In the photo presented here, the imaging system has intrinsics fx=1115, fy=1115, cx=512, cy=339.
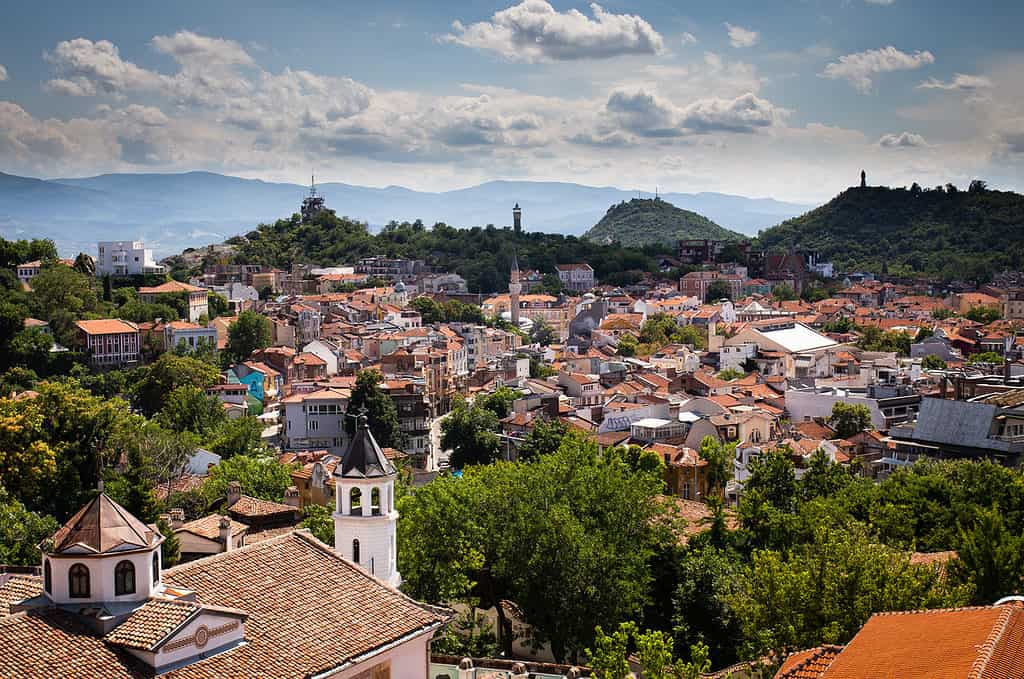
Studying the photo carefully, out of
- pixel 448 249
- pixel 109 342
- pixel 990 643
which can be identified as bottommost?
pixel 109 342

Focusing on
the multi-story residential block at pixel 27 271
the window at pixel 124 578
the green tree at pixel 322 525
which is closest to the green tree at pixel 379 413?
the green tree at pixel 322 525

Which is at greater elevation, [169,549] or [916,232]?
[916,232]

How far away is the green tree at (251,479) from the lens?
86.4 feet

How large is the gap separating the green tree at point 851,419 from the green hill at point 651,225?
103 meters

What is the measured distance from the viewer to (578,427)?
36.4 meters

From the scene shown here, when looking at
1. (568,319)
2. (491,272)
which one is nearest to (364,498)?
(568,319)

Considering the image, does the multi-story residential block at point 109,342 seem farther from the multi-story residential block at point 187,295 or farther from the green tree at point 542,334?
the green tree at point 542,334

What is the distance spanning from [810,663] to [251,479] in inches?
773

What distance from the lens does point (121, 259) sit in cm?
5788

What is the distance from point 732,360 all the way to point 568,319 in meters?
17.6

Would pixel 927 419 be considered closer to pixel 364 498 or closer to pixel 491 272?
pixel 364 498

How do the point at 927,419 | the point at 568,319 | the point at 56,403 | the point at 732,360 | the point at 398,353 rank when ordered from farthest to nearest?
the point at 568,319
the point at 732,360
the point at 398,353
the point at 927,419
the point at 56,403

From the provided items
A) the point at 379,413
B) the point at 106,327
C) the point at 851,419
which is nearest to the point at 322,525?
the point at 379,413

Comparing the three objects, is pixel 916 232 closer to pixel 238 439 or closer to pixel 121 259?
pixel 121 259
